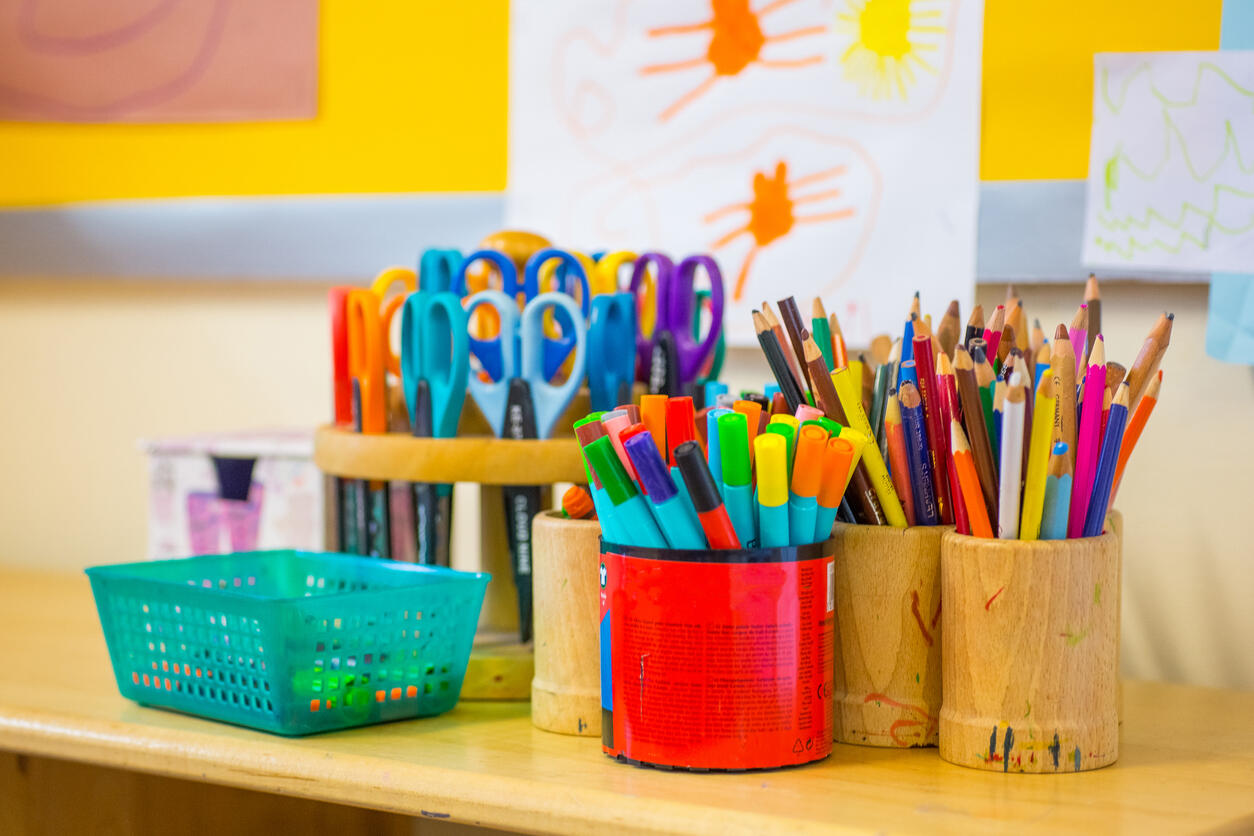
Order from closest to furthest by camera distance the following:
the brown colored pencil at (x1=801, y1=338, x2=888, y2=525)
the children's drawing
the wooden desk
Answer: the wooden desk, the brown colored pencil at (x1=801, y1=338, x2=888, y2=525), the children's drawing

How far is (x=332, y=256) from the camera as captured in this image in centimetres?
107

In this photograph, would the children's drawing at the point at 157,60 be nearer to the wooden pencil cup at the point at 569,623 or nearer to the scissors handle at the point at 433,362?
the scissors handle at the point at 433,362

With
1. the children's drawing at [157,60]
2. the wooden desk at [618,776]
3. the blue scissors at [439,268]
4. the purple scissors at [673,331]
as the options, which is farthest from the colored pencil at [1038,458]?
the children's drawing at [157,60]

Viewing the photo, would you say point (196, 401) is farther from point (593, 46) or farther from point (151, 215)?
point (593, 46)

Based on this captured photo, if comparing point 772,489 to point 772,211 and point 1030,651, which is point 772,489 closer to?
point 1030,651

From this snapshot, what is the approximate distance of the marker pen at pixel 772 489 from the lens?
55 cm

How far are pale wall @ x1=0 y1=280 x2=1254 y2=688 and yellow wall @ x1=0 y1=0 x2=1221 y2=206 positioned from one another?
90 millimetres

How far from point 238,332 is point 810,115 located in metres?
0.54

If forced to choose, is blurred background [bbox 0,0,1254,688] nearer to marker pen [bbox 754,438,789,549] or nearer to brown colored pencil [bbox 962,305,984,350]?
brown colored pencil [bbox 962,305,984,350]

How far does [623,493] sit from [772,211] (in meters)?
0.41

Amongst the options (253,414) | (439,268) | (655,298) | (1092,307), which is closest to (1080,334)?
(1092,307)

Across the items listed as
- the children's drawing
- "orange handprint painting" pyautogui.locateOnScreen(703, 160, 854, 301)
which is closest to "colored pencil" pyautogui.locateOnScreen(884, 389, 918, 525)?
"orange handprint painting" pyautogui.locateOnScreen(703, 160, 854, 301)

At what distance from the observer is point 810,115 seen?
35.4 inches

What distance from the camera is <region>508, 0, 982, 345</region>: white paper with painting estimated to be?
2.82 feet
